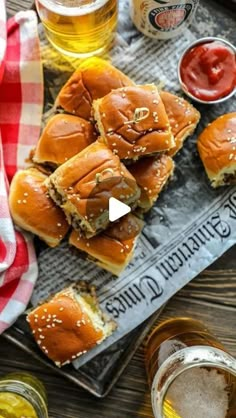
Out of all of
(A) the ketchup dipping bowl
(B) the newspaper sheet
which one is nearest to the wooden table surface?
(B) the newspaper sheet

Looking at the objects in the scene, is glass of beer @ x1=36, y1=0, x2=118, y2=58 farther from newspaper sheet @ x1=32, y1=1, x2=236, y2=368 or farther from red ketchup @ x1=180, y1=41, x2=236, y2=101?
newspaper sheet @ x1=32, y1=1, x2=236, y2=368

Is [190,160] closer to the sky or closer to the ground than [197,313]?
closer to the sky

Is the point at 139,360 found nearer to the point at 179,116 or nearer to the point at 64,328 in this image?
the point at 64,328

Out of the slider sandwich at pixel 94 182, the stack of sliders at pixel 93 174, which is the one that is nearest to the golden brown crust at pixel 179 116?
the stack of sliders at pixel 93 174

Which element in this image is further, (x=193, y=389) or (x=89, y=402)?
(x=89, y=402)

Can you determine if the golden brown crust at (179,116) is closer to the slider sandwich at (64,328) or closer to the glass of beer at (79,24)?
the glass of beer at (79,24)

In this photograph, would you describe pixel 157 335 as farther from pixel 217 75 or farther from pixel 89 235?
pixel 217 75

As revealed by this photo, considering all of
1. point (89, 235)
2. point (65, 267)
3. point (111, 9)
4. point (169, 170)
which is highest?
point (111, 9)

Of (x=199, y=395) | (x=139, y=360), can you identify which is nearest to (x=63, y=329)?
(x=139, y=360)

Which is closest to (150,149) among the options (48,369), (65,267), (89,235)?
(89,235)
